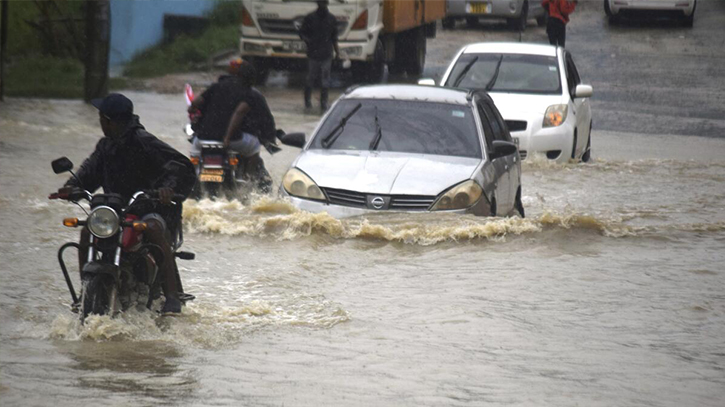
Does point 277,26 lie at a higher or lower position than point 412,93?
lower

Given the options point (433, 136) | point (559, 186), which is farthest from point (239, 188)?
point (559, 186)

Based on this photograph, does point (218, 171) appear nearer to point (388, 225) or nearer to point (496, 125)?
point (388, 225)

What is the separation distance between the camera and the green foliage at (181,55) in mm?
26328

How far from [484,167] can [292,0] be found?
13.4 metres

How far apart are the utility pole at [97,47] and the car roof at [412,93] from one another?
9514mm

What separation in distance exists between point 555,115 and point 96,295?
33.0ft

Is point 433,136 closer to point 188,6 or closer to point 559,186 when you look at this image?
point 559,186

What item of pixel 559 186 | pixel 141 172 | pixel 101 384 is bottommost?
pixel 559 186

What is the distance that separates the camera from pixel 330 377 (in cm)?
697

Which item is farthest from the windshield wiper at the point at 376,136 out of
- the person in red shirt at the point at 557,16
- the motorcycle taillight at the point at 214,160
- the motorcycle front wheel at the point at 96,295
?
the person in red shirt at the point at 557,16

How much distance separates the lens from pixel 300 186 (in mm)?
10820

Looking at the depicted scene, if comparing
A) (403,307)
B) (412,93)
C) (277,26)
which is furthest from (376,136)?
(277,26)

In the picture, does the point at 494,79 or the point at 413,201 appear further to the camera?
the point at 494,79

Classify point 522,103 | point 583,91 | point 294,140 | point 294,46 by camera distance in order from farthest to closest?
point 294,46, point 522,103, point 583,91, point 294,140
